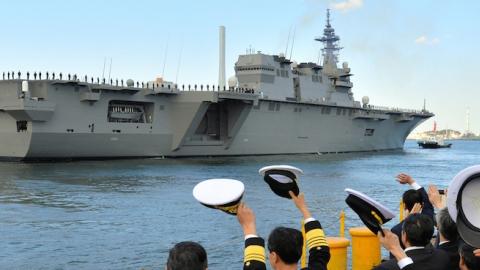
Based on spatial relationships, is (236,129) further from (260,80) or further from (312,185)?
(312,185)

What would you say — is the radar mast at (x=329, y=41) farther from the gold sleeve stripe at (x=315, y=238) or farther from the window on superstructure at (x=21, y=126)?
the gold sleeve stripe at (x=315, y=238)

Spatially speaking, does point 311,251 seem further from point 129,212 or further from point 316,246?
point 129,212

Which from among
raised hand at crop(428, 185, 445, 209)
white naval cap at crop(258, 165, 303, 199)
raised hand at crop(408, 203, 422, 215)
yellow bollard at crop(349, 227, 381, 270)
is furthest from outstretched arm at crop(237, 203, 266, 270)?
yellow bollard at crop(349, 227, 381, 270)

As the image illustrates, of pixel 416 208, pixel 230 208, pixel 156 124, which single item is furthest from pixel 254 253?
pixel 156 124

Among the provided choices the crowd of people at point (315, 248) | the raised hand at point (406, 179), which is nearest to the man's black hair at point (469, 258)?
the crowd of people at point (315, 248)

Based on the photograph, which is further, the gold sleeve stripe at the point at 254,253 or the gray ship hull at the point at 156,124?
the gray ship hull at the point at 156,124

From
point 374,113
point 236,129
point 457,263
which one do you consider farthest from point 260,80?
point 457,263

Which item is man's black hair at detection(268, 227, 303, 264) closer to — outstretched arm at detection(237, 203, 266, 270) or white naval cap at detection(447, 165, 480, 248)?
outstretched arm at detection(237, 203, 266, 270)
